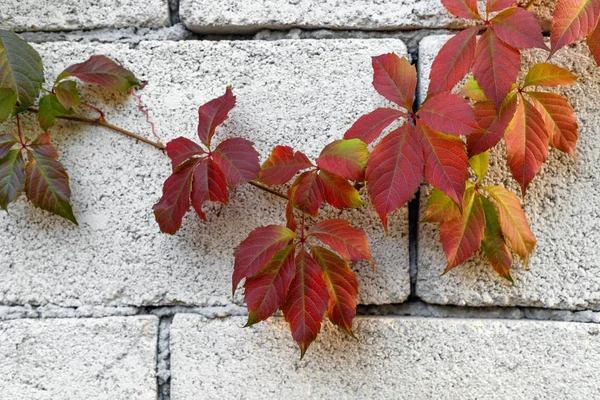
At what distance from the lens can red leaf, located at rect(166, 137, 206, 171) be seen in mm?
974

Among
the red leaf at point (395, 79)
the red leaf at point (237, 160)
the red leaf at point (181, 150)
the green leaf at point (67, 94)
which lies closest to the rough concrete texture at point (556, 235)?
the red leaf at point (395, 79)

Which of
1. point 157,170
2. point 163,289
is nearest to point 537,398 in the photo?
point 163,289

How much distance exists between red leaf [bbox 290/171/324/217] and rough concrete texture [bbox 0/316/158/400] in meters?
0.42

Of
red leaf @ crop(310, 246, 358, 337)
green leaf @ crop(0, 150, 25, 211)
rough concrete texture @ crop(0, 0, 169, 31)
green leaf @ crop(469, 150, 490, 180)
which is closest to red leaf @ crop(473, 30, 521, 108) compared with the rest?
green leaf @ crop(469, 150, 490, 180)

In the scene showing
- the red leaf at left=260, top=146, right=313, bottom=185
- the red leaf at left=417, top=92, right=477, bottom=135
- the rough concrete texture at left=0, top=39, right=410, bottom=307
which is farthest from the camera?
the rough concrete texture at left=0, top=39, right=410, bottom=307

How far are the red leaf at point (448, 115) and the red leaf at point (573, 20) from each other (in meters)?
0.20

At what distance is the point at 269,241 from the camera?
943mm

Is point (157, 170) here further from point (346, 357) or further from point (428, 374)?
point (428, 374)

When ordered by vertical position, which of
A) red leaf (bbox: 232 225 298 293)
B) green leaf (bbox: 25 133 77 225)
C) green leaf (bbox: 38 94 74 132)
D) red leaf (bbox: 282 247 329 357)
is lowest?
red leaf (bbox: 282 247 329 357)

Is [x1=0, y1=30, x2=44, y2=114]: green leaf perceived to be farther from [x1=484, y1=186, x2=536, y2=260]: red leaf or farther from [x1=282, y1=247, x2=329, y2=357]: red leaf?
[x1=484, y1=186, x2=536, y2=260]: red leaf

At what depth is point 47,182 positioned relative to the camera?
1.00 meters

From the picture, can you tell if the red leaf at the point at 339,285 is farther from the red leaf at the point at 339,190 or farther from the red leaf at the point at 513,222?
the red leaf at the point at 513,222

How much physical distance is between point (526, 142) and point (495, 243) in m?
0.20

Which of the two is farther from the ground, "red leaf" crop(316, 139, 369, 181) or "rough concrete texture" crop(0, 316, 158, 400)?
"red leaf" crop(316, 139, 369, 181)
